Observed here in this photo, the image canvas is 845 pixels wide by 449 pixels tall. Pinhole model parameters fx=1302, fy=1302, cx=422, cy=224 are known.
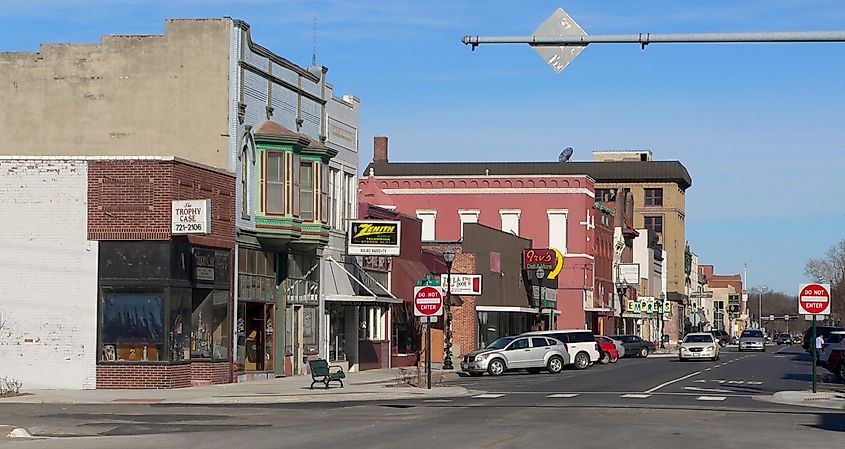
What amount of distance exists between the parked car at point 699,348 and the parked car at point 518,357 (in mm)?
16661

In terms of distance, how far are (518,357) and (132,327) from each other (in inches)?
749

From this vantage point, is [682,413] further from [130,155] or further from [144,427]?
[130,155]

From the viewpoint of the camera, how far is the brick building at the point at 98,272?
3591 centimetres

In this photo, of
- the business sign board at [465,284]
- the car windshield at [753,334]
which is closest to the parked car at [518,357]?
the business sign board at [465,284]

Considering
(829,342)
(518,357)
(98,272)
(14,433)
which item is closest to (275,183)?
(98,272)

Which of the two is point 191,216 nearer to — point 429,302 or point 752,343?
point 429,302

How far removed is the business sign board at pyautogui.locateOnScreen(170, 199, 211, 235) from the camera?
3506cm

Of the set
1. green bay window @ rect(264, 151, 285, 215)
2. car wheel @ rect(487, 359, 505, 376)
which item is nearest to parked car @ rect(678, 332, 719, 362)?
car wheel @ rect(487, 359, 505, 376)

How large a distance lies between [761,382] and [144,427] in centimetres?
2587

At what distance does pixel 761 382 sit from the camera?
43.9m

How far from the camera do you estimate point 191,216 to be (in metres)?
35.2

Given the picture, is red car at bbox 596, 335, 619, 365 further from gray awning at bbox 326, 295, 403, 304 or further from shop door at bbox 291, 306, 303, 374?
shop door at bbox 291, 306, 303, 374

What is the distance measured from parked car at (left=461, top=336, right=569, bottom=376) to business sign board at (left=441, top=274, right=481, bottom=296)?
667 centimetres

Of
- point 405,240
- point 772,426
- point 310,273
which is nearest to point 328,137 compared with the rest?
point 310,273
